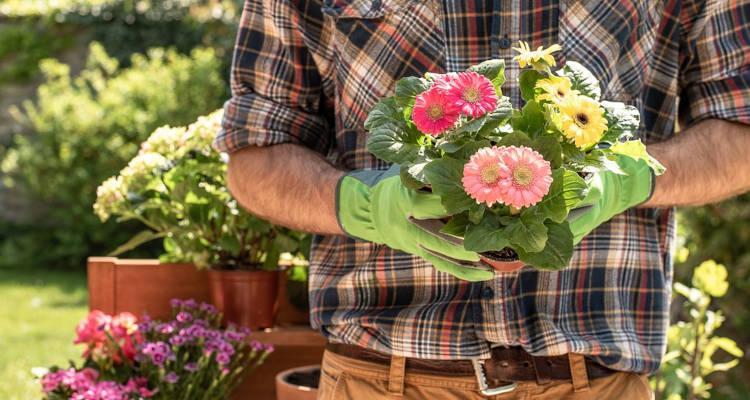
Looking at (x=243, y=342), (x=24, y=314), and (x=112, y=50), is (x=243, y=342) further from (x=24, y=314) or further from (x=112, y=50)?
(x=112, y=50)

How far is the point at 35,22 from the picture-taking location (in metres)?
11.5

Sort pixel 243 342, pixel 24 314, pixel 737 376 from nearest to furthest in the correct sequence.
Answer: pixel 243 342, pixel 737 376, pixel 24 314

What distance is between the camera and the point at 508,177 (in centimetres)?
129

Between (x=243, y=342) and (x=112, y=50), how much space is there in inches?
365

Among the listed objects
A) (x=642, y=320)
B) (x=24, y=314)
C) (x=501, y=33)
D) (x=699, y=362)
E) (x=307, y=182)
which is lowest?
(x=24, y=314)

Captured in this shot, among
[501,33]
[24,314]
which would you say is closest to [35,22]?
[24,314]

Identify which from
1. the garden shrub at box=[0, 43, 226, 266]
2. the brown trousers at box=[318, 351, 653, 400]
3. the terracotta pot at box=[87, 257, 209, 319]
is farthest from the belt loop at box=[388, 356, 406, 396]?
the garden shrub at box=[0, 43, 226, 266]

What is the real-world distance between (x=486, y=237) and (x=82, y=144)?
8123 millimetres

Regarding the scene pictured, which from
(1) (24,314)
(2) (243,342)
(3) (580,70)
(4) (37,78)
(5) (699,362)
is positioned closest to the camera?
(3) (580,70)

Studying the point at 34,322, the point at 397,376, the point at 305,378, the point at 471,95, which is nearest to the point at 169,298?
the point at 305,378

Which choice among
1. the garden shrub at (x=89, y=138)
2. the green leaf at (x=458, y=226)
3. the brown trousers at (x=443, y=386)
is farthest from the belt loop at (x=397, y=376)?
the garden shrub at (x=89, y=138)

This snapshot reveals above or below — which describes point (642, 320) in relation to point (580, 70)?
below

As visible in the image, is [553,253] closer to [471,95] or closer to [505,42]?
[471,95]

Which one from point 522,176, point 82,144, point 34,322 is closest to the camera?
point 522,176
